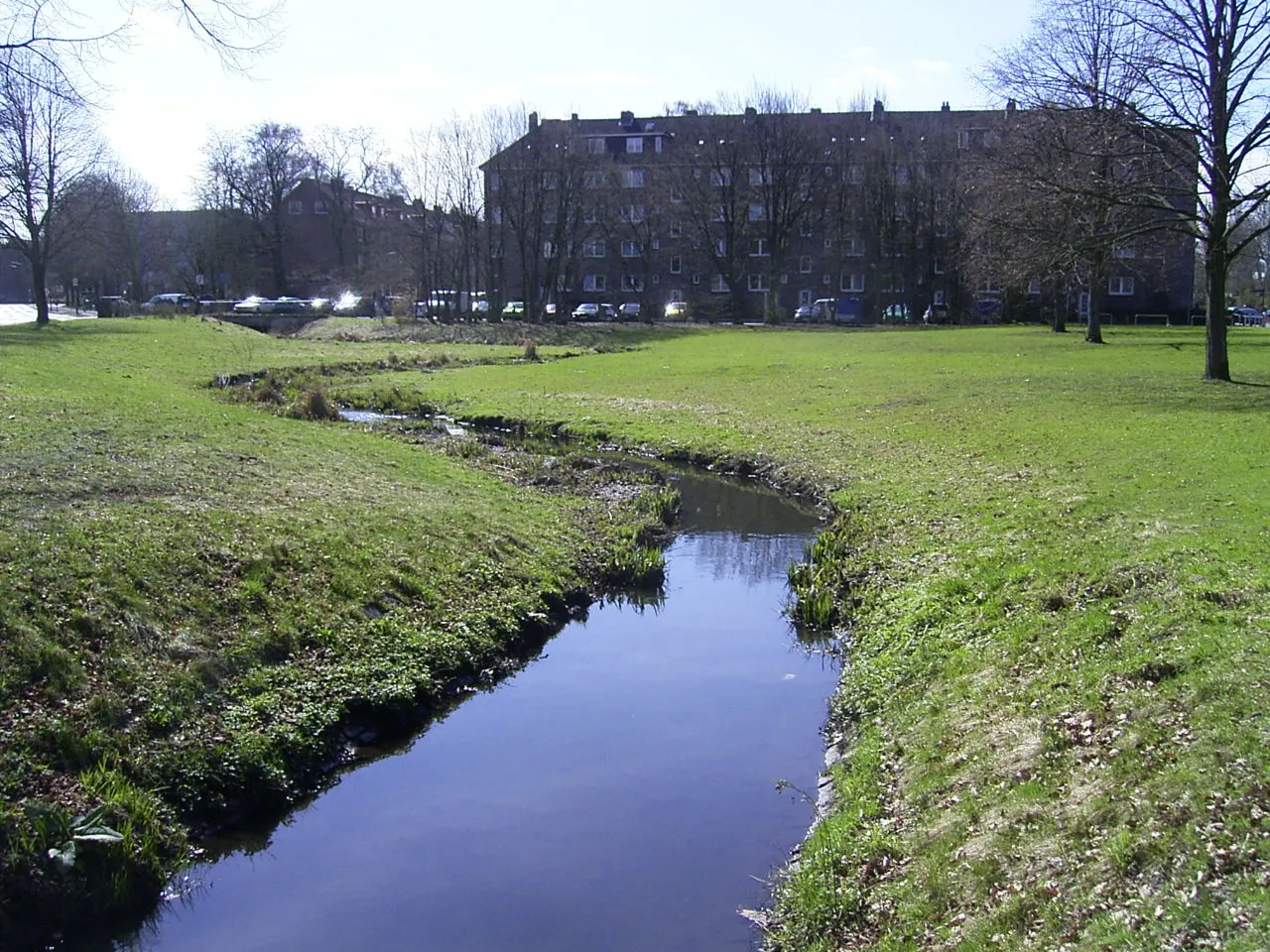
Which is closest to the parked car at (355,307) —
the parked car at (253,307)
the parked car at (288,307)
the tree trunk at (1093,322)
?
the parked car at (288,307)

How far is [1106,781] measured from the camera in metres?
6.49

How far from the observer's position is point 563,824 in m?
8.38

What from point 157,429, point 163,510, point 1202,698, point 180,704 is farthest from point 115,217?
point 1202,698

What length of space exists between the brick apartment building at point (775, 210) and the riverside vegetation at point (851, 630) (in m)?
55.4

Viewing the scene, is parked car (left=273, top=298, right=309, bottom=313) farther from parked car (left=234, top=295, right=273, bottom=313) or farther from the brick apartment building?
the brick apartment building

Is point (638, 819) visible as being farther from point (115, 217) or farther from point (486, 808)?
point (115, 217)

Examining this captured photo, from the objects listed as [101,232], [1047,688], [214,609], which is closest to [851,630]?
[1047,688]

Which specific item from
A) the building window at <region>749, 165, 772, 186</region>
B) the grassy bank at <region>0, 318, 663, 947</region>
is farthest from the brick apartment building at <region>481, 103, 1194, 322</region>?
the grassy bank at <region>0, 318, 663, 947</region>

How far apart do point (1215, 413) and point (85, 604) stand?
2046 cm

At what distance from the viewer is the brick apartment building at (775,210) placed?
75812 mm

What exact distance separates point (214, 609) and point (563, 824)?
165 inches

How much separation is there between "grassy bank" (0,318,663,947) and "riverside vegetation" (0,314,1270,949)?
4cm

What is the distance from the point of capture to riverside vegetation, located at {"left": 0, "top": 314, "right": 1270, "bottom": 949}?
241 inches

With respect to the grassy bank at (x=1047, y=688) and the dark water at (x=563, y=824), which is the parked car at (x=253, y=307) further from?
the dark water at (x=563, y=824)
